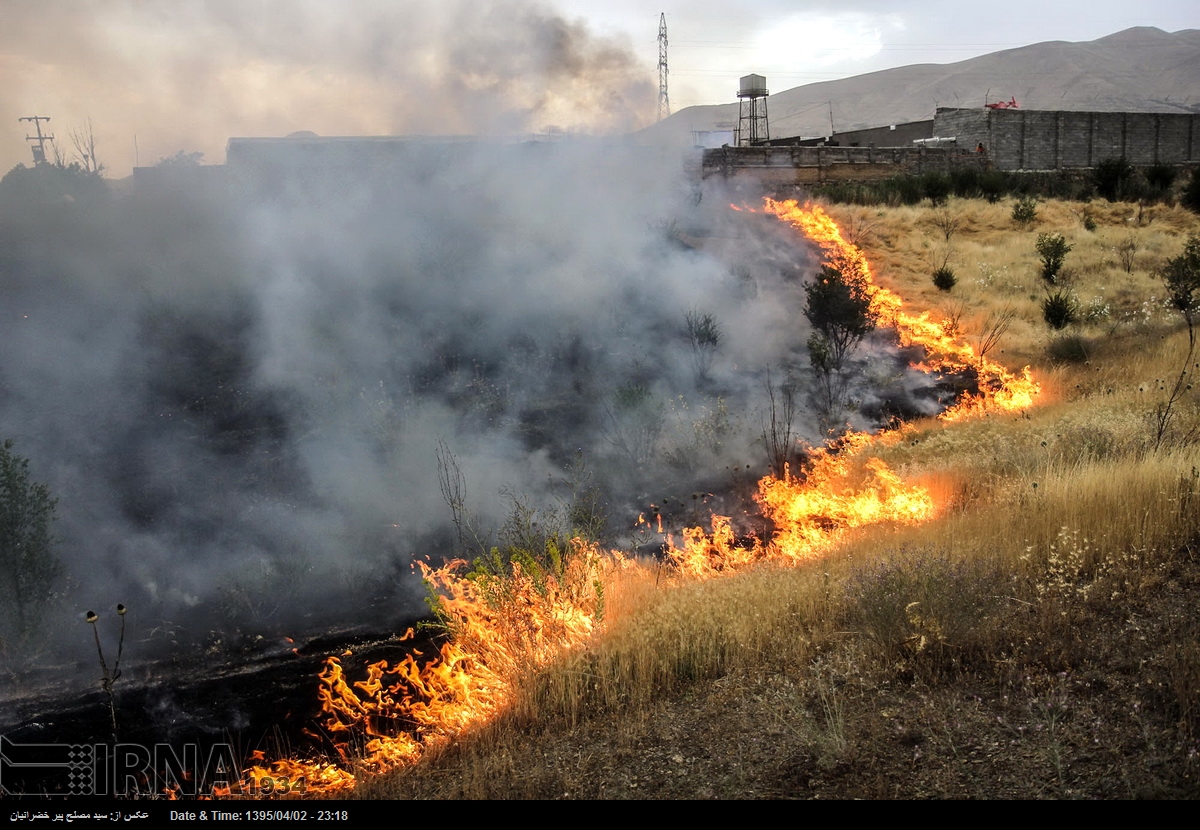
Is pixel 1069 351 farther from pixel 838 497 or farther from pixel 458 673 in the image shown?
pixel 458 673

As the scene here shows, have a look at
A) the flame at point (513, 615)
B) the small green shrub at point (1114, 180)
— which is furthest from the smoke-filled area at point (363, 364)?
the small green shrub at point (1114, 180)

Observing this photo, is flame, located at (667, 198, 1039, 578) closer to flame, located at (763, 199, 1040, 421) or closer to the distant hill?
flame, located at (763, 199, 1040, 421)

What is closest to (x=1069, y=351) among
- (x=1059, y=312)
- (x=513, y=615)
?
(x=1059, y=312)

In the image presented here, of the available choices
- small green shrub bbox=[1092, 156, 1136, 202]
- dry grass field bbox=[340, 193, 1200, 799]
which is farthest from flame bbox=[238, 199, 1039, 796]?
small green shrub bbox=[1092, 156, 1136, 202]

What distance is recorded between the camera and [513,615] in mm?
5262

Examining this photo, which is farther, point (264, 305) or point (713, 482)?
point (264, 305)

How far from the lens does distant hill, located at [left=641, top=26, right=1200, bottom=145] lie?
93.9 m

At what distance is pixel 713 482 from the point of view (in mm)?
9242

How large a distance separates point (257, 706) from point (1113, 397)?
9.86 metres

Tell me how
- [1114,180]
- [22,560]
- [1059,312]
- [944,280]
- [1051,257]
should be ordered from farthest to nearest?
[1114,180] → [1051,257] → [944,280] → [1059,312] → [22,560]

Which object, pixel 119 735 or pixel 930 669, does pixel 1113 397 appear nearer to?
pixel 930 669

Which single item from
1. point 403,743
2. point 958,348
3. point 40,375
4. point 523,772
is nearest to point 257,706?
point 403,743

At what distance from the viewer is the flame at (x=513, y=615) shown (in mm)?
4645

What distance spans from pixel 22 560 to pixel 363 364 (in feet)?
15.7
